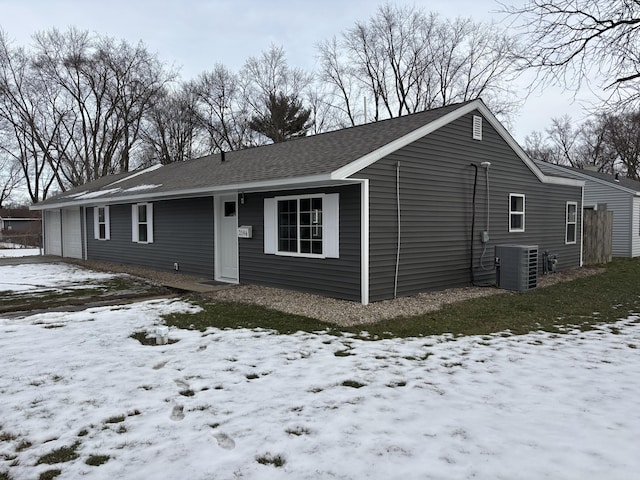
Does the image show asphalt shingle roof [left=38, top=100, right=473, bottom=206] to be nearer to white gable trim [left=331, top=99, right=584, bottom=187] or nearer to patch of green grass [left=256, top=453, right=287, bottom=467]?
white gable trim [left=331, top=99, right=584, bottom=187]

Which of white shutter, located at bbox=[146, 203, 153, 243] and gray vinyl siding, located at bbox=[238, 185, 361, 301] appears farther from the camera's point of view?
white shutter, located at bbox=[146, 203, 153, 243]

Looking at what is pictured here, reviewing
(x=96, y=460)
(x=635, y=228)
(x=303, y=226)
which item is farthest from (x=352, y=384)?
(x=635, y=228)

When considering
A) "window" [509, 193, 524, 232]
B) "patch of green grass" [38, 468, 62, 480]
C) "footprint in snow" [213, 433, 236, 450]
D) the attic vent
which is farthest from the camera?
"window" [509, 193, 524, 232]

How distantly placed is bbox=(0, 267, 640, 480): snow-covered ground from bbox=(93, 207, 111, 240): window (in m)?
10.5

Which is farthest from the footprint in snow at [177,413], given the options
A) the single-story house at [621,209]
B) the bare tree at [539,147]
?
the bare tree at [539,147]

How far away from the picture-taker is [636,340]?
561 centimetres

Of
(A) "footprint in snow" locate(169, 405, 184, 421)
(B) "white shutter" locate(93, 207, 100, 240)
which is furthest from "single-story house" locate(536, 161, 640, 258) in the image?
(A) "footprint in snow" locate(169, 405, 184, 421)

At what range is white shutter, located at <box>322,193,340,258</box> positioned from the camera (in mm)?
Answer: 8016

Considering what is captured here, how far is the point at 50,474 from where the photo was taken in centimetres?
266

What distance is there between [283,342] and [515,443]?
3.07 metres

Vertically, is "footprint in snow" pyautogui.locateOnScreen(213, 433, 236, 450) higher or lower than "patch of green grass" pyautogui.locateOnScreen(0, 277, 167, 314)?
lower

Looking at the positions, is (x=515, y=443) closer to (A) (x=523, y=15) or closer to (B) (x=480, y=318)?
(B) (x=480, y=318)

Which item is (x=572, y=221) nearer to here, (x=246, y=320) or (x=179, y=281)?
(x=246, y=320)

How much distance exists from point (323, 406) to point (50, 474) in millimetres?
1901
